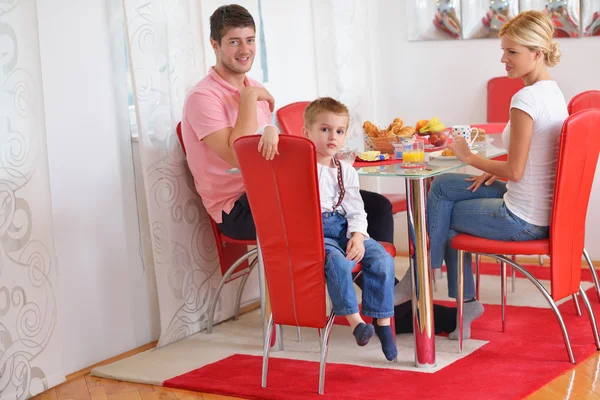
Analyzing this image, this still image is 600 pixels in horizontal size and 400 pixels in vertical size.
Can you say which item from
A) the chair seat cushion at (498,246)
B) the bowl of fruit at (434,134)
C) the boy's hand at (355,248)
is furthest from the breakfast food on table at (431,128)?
the boy's hand at (355,248)

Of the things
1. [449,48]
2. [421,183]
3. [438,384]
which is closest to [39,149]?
[421,183]

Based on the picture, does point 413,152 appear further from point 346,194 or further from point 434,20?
point 434,20

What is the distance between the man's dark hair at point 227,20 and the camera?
3.03 meters

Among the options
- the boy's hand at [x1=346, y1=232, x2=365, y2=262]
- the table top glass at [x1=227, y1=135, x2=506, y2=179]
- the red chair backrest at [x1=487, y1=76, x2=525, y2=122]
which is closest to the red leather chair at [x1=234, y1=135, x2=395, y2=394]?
the boy's hand at [x1=346, y1=232, x2=365, y2=262]

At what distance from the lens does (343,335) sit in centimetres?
316

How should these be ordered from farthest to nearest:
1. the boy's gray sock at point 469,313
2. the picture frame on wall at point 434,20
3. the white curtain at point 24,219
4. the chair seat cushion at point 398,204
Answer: the picture frame on wall at point 434,20
the chair seat cushion at point 398,204
the boy's gray sock at point 469,313
the white curtain at point 24,219

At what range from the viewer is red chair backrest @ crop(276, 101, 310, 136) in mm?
3576

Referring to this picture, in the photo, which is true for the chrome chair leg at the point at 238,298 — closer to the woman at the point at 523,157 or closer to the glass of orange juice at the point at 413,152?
the woman at the point at 523,157

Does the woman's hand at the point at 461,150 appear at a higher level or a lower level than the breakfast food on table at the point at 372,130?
lower

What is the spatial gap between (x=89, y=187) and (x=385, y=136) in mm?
1087

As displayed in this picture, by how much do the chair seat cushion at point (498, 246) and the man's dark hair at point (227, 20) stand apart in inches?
43.3

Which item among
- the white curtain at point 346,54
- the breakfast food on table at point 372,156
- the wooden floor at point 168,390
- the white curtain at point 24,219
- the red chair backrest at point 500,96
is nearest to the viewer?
the wooden floor at point 168,390

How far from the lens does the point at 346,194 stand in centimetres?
266

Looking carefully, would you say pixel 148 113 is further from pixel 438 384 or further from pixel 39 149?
pixel 438 384
